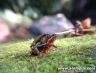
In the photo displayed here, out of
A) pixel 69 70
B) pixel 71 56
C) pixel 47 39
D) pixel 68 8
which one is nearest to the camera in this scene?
pixel 69 70

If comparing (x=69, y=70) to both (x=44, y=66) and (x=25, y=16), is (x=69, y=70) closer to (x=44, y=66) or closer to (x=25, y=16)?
(x=44, y=66)

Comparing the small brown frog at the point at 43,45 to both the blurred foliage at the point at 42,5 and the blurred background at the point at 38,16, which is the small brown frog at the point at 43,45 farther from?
the blurred foliage at the point at 42,5

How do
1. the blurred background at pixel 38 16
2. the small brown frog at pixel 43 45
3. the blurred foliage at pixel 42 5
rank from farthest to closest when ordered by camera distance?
the blurred foliage at pixel 42 5
the blurred background at pixel 38 16
the small brown frog at pixel 43 45

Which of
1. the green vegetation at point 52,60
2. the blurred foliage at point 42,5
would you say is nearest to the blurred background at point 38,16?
the blurred foliage at point 42,5

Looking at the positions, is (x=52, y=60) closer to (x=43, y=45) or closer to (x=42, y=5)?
(x=43, y=45)

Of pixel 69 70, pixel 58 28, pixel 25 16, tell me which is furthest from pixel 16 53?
pixel 25 16

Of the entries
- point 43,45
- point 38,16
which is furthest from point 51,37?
point 38,16
